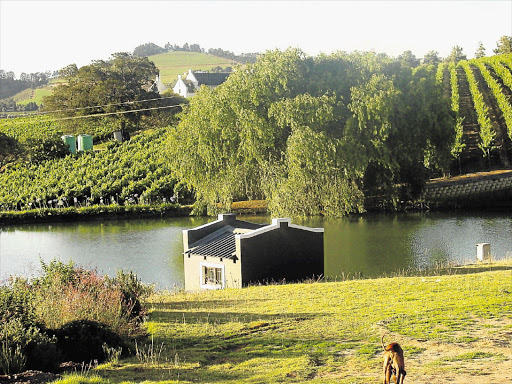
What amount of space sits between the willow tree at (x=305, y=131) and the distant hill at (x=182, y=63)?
89934 mm

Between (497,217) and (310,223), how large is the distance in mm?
9978

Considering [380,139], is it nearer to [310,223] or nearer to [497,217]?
[310,223]

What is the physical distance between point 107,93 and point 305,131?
131 feet

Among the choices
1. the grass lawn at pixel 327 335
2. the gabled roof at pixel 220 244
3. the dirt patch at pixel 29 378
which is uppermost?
the gabled roof at pixel 220 244

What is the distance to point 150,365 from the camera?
9.89 metres

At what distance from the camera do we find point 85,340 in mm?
10750

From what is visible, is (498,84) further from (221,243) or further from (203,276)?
(203,276)

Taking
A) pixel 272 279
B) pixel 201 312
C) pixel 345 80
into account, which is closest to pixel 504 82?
pixel 345 80

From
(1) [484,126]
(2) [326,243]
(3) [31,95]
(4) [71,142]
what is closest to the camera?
(2) [326,243]

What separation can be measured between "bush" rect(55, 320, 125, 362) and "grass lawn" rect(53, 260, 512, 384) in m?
0.54

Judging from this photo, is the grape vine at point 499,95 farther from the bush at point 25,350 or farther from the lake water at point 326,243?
the bush at point 25,350

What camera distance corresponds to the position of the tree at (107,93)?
62250 mm

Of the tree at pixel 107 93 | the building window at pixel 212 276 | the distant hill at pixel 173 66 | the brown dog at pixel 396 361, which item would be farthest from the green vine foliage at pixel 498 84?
the distant hill at pixel 173 66

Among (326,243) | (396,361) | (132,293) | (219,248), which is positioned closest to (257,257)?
(219,248)
